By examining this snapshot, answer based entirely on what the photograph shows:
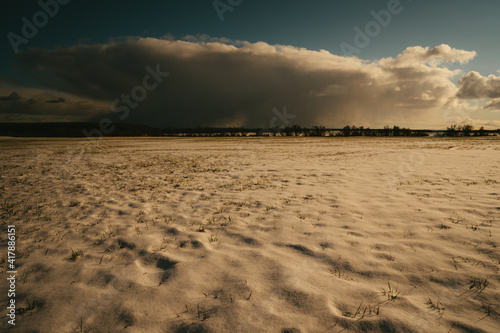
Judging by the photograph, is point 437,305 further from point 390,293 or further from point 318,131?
point 318,131

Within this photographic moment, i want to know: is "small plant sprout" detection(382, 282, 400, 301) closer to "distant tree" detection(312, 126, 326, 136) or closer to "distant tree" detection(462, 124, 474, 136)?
"distant tree" detection(312, 126, 326, 136)

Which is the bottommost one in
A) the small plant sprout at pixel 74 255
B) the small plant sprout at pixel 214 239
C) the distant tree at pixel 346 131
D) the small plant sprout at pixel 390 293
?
the small plant sprout at pixel 74 255

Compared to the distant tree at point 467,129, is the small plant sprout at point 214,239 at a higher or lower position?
lower

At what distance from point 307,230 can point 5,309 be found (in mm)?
4915

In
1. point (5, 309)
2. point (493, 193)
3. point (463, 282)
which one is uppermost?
point (493, 193)

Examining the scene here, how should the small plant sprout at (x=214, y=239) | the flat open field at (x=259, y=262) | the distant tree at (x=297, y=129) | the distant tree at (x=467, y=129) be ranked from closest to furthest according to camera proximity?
the flat open field at (x=259, y=262), the small plant sprout at (x=214, y=239), the distant tree at (x=467, y=129), the distant tree at (x=297, y=129)

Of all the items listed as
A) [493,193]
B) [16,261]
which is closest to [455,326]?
[16,261]

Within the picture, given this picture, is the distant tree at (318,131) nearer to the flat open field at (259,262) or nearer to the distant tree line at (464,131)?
the distant tree line at (464,131)

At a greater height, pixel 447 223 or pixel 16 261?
pixel 447 223

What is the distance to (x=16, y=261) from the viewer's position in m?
3.93

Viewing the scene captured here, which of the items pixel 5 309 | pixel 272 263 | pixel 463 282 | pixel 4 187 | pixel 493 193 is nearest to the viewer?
pixel 5 309

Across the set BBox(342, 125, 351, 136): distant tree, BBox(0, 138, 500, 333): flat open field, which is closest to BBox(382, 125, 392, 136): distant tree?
BBox(342, 125, 351, 136): distant tree

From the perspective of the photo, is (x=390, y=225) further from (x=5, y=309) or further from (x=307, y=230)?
(x=5, y=309)

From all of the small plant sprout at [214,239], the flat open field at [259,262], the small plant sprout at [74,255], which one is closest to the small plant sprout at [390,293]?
the flat open field at [259,262]
